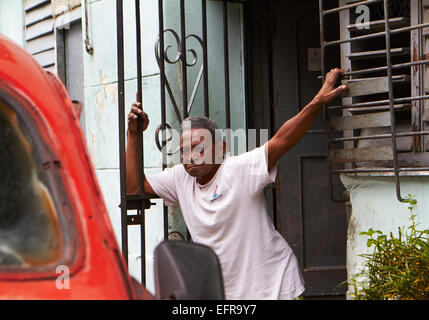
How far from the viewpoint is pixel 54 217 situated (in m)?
1.92

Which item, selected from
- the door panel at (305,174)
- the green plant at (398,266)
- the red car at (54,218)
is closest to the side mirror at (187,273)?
the red car at (54,218)

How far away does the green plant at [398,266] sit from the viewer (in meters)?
3.38

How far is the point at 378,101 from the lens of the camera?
386 cm

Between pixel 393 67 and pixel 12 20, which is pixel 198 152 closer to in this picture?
pixel 393 67

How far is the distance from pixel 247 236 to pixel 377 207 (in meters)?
1.04

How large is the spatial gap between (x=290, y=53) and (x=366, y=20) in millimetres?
1199

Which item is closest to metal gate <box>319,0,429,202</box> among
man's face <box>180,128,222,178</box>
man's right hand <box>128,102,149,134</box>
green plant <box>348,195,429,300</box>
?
green plant <box>348,195,429,300</box>

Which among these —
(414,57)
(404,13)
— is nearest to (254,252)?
(414,57)

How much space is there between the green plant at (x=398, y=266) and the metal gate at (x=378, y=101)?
0.23 metres

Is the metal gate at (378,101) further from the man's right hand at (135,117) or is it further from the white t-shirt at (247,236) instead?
the man's right hand at (135,117)

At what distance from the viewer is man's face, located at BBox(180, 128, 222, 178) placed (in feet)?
11.2

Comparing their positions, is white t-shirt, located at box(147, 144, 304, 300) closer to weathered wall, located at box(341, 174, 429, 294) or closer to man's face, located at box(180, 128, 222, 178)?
man's face, located at box(180, 128, 222, 178)

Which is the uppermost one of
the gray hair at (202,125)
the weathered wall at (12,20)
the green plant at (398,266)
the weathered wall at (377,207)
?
the weathered wall at (12,20)
